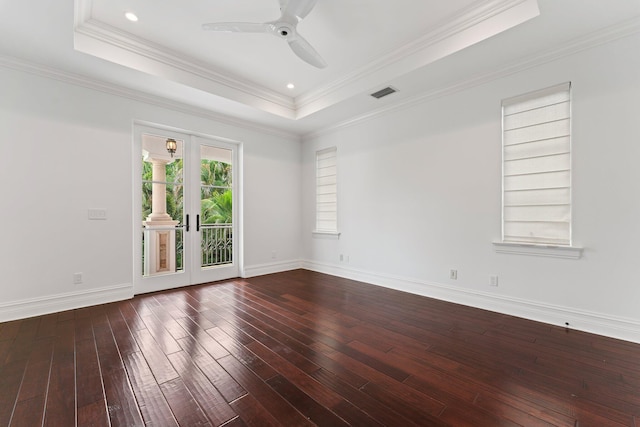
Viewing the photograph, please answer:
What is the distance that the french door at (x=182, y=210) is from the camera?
404 centimetres

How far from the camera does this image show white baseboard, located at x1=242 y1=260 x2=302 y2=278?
5074 mm

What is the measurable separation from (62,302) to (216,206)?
2.36 meters

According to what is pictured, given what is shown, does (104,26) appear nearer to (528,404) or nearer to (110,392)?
(110,392)

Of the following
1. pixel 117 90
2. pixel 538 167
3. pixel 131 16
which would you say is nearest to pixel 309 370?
pixel 538 167

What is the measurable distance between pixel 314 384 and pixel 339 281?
290cm

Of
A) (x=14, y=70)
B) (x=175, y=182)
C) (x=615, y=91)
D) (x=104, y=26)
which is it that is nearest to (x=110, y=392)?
(x=175, y=182)

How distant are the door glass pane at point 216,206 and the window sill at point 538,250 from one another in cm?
424

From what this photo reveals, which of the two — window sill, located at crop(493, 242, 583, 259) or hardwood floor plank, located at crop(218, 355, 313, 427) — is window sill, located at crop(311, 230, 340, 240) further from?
hardwood floor plank, located at crop(218, 355, 313, 427)

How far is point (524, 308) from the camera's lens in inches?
120

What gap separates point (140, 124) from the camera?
13.1 feet

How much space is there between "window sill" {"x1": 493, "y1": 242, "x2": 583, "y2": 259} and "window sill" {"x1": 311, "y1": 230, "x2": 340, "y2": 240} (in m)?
2.65

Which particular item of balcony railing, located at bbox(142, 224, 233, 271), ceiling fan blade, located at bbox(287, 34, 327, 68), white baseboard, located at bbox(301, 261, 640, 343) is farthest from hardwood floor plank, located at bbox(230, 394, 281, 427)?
balcony railing, located at bbox(142, 224, 233, 271)

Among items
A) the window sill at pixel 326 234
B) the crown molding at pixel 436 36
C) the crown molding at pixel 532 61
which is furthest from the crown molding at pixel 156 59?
the window sill at pixel 326 234

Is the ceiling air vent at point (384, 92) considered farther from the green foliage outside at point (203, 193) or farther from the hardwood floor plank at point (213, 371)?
the hardwood floor plank at point (213, 371)
